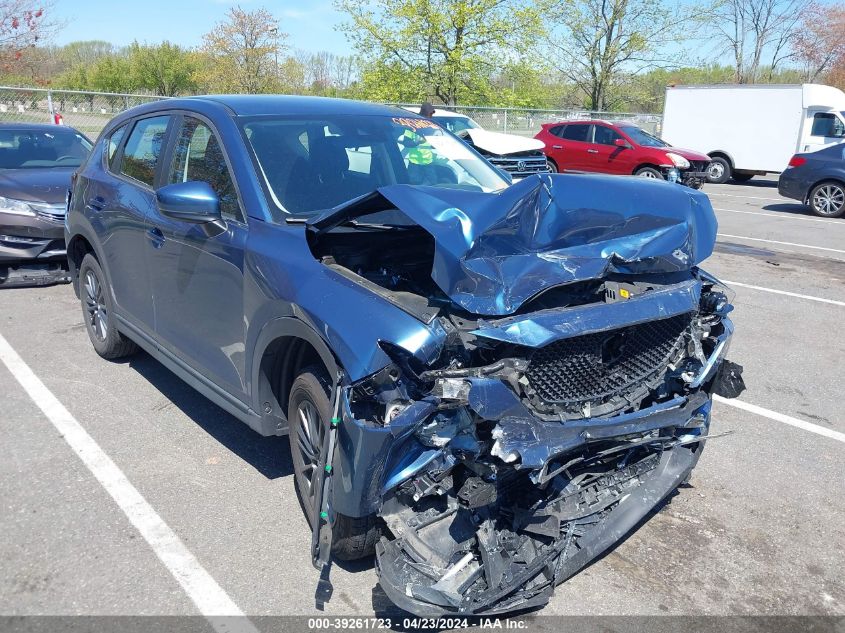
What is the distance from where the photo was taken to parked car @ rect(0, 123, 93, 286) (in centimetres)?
758

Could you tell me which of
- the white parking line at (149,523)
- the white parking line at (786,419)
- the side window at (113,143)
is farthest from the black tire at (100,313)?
the white parking line at (786,419)

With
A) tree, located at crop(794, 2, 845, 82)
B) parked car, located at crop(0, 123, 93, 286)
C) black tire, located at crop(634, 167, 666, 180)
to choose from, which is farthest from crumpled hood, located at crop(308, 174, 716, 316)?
tree, located at crop(794, 2, 845, 82)

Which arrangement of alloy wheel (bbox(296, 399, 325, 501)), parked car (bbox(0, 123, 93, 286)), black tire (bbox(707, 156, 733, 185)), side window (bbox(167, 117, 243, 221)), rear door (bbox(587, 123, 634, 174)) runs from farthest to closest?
black tire (bbox(707, 156, 733, 185)), rear door (bbox(587, 123, 634, 174)), parked car (bbox(0, 123, 93, 286)), side window (bbox(167, 117, 243, 221)), alloy wheel (bbox(296, 399, 325, 501))

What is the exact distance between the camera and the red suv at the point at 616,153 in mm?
17297

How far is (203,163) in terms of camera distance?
4.00 m

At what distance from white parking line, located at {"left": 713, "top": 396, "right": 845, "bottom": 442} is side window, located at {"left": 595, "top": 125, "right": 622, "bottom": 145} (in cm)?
1392

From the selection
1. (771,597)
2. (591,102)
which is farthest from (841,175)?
(591,102)

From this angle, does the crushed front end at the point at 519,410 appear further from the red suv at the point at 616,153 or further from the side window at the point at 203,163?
the red suv at the point at 616,153

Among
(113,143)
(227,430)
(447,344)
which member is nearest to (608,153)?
(113,143)

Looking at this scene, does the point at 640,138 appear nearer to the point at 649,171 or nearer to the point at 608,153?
the point at 608,153

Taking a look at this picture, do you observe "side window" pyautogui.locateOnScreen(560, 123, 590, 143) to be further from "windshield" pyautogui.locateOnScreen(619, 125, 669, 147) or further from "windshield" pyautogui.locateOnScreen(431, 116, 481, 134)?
"windshield" pyautogui.locateOnScreen(431, 116, 481, 134)

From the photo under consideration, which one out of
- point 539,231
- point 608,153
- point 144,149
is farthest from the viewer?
point 608,153

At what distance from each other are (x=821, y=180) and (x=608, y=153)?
4.95 meters

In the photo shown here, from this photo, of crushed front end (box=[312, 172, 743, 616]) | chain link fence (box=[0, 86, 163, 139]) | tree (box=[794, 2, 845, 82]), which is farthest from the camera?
tree (box=[794, 2, 845, 82])
